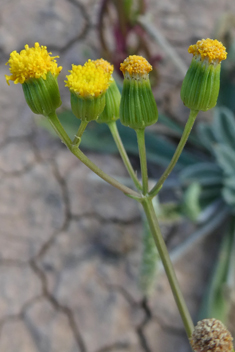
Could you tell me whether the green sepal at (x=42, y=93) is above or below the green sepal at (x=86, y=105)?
above

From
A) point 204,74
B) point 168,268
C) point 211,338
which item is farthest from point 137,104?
point 211,338

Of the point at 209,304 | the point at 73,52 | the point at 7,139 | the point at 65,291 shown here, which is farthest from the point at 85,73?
the point at 73,52

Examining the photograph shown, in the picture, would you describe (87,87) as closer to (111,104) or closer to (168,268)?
(111,104)

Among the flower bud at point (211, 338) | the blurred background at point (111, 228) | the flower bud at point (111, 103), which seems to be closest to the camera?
the flower bud at point (211, 338)

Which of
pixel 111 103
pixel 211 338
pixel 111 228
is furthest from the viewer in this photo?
pixel 111 228

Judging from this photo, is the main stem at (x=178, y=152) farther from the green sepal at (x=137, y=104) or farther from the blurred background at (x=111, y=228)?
the blurred background at (x=111, y=228)

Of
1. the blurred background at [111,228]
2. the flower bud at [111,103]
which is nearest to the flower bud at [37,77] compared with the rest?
the flower bud at [111,103]

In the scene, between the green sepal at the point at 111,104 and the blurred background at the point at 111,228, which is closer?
the green sepal at the point at 111,104
